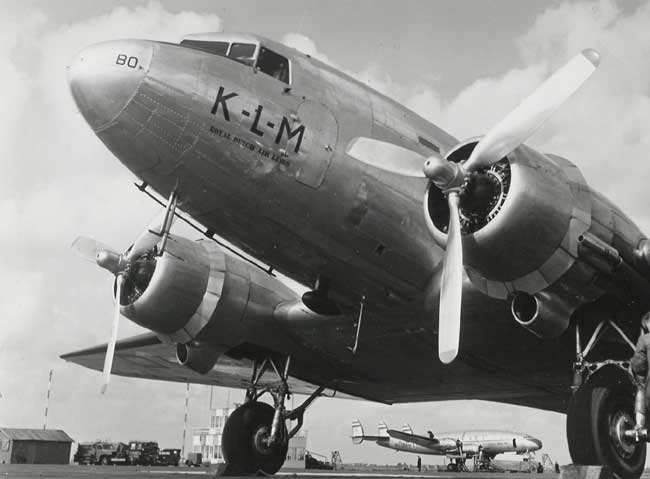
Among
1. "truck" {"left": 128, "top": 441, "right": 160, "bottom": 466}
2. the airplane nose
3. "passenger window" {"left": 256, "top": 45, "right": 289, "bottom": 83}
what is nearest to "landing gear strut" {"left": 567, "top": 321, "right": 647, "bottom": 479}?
"passenger window" {"left": 256, "top": 45, "right": 289, "bottom": 83}

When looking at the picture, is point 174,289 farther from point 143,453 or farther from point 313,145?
point 143,453

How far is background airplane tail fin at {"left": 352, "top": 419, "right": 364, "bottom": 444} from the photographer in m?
53.8

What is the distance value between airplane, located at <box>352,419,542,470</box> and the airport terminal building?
23764 millimetres

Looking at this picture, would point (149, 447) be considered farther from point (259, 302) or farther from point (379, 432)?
point (259, 302)

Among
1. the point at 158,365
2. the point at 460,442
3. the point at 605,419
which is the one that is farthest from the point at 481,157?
the point at 460,442

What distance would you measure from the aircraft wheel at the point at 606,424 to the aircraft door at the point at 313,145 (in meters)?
3.80

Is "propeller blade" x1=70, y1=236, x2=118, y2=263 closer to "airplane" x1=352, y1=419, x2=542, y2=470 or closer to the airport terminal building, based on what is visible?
the airport terminal building

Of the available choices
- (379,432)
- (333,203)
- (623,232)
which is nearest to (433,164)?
(333,203)

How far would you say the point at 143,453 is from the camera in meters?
37.7

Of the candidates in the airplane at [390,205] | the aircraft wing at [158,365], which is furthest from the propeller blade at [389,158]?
the aircraft wing at [158,365]

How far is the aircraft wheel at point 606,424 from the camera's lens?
7324 millimetres

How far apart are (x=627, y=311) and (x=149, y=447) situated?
35165mm

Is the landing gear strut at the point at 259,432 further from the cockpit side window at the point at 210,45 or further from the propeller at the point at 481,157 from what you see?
the cockpit side window at the point at 210,45

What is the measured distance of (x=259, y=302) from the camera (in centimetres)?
1161
